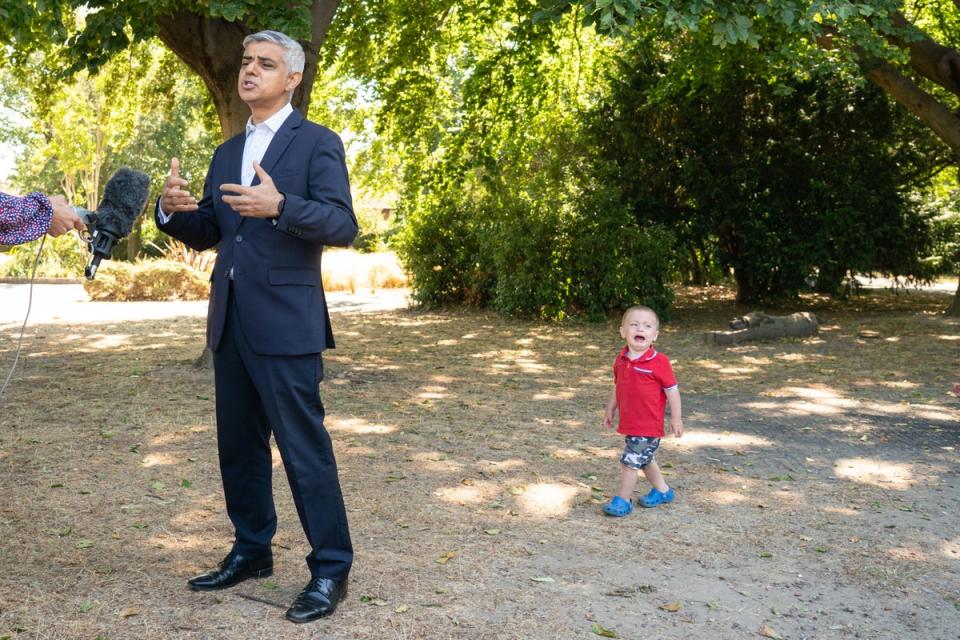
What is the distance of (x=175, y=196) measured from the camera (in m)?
3.77

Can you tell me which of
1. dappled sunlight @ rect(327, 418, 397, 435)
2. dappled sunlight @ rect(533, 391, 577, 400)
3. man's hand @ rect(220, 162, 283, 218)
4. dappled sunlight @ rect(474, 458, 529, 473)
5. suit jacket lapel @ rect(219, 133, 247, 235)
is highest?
suit jacket lapel @ rect(219, 133, 247, 235)

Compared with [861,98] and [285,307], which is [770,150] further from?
[285,307]

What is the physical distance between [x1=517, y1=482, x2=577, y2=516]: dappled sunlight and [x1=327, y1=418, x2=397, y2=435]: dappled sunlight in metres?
1.93

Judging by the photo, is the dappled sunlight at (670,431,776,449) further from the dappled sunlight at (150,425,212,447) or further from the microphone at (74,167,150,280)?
the microphone at (74,167,150,280)

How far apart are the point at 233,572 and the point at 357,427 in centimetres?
353

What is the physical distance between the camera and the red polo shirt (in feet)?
17.7

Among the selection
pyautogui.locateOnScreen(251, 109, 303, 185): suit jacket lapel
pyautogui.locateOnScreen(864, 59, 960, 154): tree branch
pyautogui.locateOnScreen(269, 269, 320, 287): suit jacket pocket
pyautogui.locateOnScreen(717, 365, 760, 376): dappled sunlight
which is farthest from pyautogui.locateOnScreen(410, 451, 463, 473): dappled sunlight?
pyautogui.locateOnScreen(864, 59, 960, 154): tree branch

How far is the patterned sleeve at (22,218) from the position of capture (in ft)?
11.1

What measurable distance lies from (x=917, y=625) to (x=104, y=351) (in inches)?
422

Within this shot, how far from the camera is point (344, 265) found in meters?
24.7

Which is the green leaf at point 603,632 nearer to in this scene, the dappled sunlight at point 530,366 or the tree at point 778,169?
the dappled sunlight at point 530,366

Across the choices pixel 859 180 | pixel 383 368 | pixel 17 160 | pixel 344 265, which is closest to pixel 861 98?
pixel 859 180

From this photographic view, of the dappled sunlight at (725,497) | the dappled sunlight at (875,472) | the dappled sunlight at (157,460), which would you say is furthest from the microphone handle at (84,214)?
the dappled sunlight at (875,472)

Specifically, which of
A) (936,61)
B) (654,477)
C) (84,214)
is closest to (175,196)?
(84,214)
